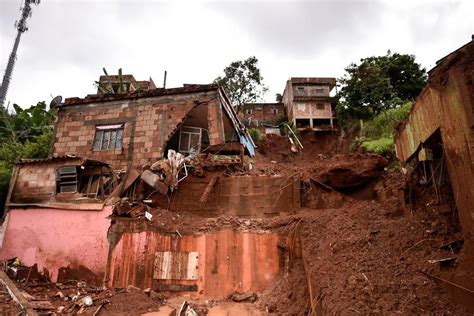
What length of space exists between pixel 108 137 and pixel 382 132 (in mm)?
16487

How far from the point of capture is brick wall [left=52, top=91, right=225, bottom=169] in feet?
49.0

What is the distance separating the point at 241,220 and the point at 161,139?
5.76 meters

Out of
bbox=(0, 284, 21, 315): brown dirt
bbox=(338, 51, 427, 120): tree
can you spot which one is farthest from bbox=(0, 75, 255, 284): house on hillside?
bbox=(338, 51, 427, 120): tree

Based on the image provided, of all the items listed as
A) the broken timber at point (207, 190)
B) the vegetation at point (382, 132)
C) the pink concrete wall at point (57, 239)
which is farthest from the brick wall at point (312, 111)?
the pink concrete wall at point (57, 239)

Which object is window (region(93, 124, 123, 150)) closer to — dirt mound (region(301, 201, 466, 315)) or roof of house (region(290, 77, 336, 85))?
dirt mound (region(301, 201, 466, 315))

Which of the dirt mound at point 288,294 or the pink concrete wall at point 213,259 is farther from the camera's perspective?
the pink concrete wall at point 213,259

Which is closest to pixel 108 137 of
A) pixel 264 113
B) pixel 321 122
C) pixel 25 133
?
Result: pixel 25 133

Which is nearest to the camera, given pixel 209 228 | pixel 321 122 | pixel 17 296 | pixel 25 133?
pixel 17 296

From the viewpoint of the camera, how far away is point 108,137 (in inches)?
615

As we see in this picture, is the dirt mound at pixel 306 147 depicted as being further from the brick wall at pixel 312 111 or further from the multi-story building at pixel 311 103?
the brick wall at pixel 312 111

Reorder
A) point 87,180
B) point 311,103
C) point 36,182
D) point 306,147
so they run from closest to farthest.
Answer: point 36,182 < point 87,180 < point 306,147 < point 311,103

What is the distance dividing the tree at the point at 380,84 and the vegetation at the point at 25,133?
2208cm

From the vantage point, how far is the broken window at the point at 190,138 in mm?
16766

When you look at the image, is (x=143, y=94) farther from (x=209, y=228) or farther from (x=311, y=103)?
(x=311, y=103)
